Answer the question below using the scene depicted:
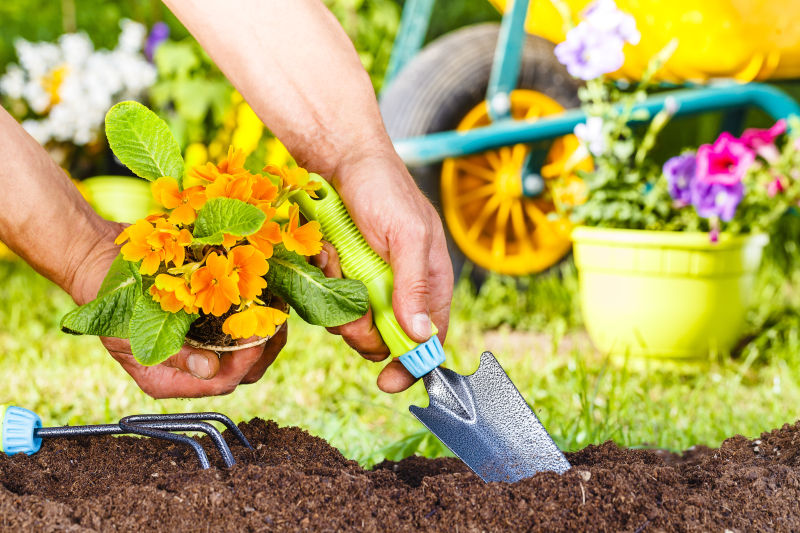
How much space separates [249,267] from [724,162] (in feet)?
4.90

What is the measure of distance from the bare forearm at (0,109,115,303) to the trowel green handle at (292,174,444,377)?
313 mm

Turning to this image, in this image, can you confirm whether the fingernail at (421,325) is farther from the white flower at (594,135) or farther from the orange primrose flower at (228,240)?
the white flower at (594,135)

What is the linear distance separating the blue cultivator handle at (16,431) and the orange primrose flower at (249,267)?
32 cm

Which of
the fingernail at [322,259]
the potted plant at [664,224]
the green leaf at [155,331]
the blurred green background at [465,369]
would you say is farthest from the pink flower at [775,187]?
the green leaf at [155,331]

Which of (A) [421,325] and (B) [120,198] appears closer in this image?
(A) [421,325]

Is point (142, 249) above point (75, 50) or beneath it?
above

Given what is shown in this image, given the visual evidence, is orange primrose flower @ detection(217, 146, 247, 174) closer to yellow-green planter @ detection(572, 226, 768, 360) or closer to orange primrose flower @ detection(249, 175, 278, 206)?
orange primrose flower @ detection(249, 175, 278, 206)

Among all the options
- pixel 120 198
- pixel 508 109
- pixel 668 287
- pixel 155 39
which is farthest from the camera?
pixel 155 39

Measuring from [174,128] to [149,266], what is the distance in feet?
8.13

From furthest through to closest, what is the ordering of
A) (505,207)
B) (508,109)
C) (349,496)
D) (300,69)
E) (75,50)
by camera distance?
(75,50), (505,207), (508,109), (300,69), (349,496)

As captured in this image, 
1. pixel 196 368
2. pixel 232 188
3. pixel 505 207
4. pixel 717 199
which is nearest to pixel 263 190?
pixel 232 188

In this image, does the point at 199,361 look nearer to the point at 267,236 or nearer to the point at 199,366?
the point at 199,366

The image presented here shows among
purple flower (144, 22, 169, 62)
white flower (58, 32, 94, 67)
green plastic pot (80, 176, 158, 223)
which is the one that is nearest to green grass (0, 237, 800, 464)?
green plastic pot (80, 176, 158, 223)

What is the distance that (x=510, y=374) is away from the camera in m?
2.00
